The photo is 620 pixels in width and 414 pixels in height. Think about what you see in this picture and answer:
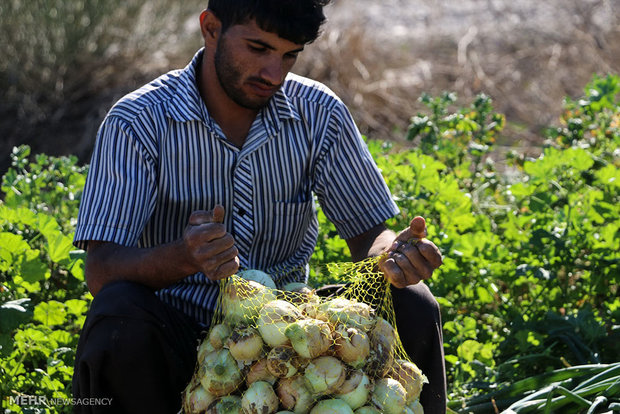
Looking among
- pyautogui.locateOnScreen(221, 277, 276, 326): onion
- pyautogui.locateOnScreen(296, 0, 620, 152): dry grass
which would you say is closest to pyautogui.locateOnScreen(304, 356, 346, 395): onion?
pyautogui.locateOnScreen(221, 277, 276, 326): onion

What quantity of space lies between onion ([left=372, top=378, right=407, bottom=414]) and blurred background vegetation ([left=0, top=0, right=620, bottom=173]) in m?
3.84

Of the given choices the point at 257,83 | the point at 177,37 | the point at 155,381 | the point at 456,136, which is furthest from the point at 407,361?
the point at 177,37

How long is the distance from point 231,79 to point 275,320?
2.84 feet

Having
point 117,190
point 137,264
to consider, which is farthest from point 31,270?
point 137,264

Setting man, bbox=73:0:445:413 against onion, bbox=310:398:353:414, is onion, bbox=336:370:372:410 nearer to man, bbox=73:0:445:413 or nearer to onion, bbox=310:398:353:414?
onion, bbox=310:398:353:414

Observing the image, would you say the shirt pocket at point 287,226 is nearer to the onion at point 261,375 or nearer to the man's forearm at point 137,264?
the man's forearm at point 137,264

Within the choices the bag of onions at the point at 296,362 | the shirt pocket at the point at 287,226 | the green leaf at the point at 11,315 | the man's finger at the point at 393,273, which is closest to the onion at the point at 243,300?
the bag of onions at the point at 296,362

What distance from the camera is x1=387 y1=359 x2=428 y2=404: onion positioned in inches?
84.7

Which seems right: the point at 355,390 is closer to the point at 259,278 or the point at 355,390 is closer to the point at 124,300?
the point at 259,278

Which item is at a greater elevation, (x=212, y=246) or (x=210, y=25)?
(x=210, y=25)

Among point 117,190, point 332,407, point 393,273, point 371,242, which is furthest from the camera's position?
point 371,242

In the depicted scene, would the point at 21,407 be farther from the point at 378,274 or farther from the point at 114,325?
the point at 378,274

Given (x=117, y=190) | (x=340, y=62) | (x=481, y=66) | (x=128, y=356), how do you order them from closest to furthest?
(x=128, y=356), (x=117, y=190), (x=340, y=62), (x=481, y=66)

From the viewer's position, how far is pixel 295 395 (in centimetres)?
200
